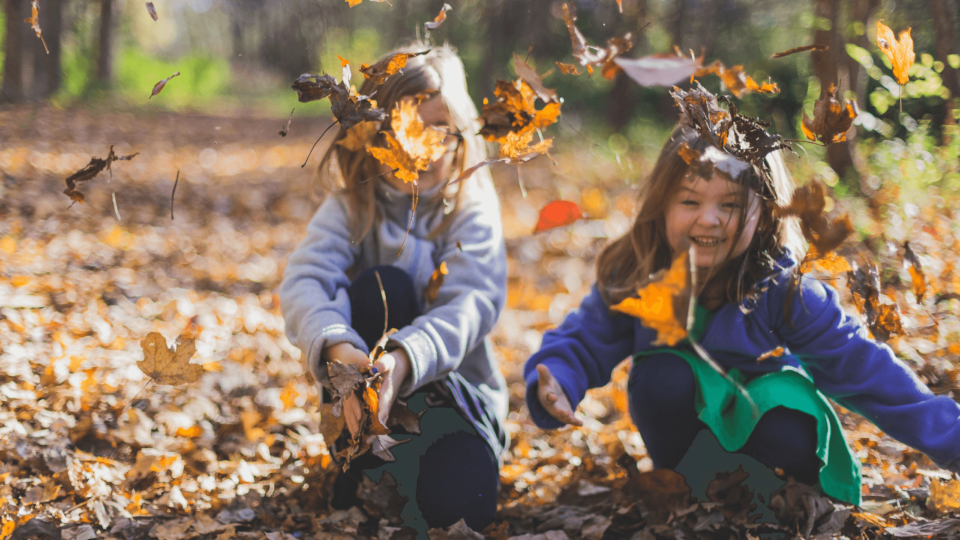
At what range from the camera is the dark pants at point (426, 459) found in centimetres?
157

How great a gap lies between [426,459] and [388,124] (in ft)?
2.96

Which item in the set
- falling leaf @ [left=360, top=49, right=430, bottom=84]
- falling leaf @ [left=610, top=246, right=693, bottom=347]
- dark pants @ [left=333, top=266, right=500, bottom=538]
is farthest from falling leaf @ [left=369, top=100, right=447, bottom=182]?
falling leaf @ [left=610, top=246, right=693, bottom=347]

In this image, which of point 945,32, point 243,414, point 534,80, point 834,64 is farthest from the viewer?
point 834,64

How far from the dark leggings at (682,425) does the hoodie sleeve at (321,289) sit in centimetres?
74

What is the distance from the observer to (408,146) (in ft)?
4.32

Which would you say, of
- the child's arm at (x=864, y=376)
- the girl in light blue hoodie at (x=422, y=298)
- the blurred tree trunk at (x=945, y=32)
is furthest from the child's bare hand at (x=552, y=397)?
the blurred tree trunk at (x=945, y=32)

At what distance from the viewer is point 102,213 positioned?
14.9 feet

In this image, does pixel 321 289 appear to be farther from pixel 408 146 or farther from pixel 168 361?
pixel 408 146

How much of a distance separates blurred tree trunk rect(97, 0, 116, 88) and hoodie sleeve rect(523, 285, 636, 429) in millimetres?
13734

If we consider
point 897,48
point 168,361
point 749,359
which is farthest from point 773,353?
point 168,361

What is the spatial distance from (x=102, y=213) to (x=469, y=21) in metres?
11.2

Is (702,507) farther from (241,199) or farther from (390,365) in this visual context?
(241,199)

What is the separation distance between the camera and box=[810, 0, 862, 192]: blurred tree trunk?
370 cm

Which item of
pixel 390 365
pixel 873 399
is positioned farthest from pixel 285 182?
pixel 873 399
